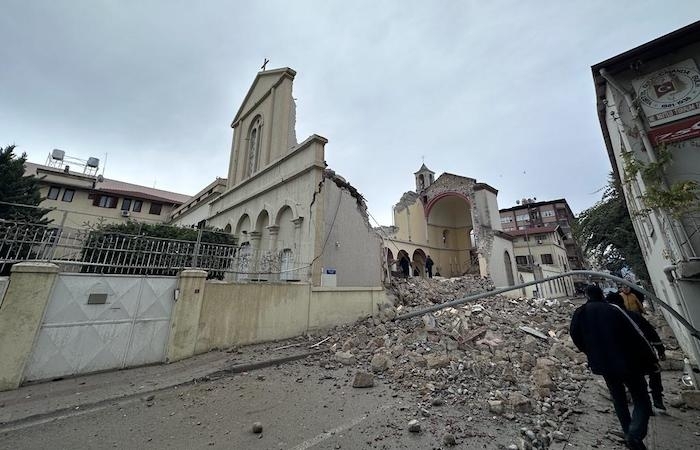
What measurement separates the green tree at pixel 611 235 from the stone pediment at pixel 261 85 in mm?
16077

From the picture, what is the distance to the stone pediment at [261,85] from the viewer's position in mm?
14898

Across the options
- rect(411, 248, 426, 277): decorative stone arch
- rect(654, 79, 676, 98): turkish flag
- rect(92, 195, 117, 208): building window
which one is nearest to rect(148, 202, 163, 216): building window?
rect(92, 195, 117, 208): building window

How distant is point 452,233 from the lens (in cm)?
2892

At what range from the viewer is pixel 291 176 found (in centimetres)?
1115

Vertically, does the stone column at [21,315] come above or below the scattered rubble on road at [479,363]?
above

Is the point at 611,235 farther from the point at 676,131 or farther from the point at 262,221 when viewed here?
the point at 262,221

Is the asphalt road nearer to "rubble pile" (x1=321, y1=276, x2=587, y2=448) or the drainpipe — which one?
"rubble pile" (x1=321, y1=276, x2=587, y2=448)

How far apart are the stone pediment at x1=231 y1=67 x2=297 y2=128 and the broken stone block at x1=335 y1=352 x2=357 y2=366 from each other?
14.3 meters

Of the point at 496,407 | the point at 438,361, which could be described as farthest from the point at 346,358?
the point at 496,407

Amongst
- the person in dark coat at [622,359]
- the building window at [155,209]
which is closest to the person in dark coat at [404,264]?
the person in dark coat at [622,359]

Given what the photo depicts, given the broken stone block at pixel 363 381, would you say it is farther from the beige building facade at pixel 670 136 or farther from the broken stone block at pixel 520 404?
the beige building facade at pixel 670 136

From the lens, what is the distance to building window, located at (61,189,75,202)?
25.0 m

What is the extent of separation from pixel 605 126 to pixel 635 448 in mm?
9899

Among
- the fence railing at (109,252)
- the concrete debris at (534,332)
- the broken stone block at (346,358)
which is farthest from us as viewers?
the concrete debris at (534,332)
